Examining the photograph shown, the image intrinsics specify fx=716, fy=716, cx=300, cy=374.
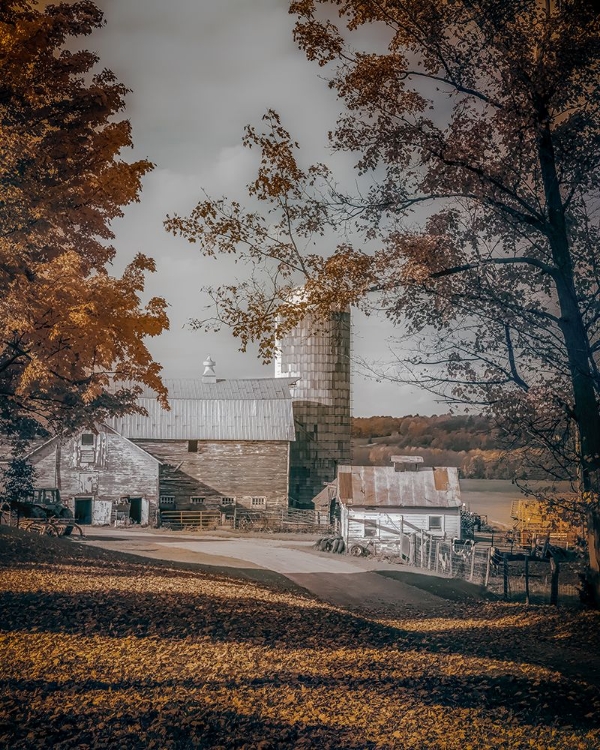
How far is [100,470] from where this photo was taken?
3900 cm

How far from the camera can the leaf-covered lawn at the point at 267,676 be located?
617 centimetres

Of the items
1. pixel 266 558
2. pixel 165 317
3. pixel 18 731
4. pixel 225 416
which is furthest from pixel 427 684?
pixel 225 416

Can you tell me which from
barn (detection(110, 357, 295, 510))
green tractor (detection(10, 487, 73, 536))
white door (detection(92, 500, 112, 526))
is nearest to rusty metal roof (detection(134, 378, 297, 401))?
barn (detection(110, 357, 295, 510))

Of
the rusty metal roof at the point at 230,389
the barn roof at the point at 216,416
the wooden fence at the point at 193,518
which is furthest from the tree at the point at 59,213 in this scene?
the rusty metal roof at the point at 230,389

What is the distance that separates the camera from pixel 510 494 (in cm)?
6141

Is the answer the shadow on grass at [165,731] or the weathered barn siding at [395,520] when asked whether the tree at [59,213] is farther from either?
the weathered barn siding at [395,520]

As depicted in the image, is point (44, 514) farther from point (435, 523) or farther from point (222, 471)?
point (435, 523)

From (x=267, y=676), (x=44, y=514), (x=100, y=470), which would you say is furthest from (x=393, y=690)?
(x=100, y=470)

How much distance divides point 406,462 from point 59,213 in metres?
25.2

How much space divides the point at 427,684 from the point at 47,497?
33.6m

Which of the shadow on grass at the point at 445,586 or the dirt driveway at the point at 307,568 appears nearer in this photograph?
the dirt driveway at the point at 307,568

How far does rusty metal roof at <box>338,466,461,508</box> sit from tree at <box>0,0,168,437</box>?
21.2m

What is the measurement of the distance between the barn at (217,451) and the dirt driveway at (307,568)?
7.52 m

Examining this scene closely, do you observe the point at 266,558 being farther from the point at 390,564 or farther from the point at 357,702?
the point at 357,702
